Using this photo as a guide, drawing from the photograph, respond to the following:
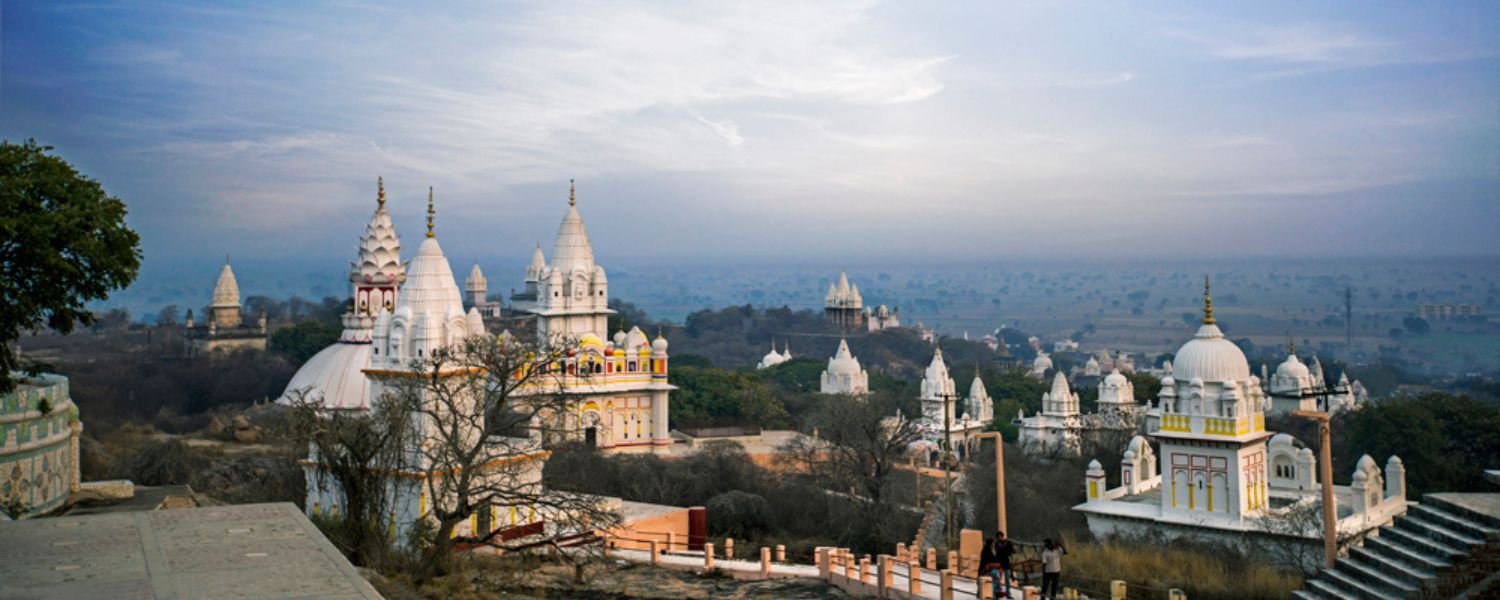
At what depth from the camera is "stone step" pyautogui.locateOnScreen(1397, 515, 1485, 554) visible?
1516 cm

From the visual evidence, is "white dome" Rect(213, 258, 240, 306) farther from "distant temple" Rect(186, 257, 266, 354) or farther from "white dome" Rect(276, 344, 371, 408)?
"white dome" Rect(276, 344, 371, 408)

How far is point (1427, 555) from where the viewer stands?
15.6 meters

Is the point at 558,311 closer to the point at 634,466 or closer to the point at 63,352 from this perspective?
the point at 634,466

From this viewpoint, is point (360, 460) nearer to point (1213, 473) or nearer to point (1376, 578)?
point (1376, 578)

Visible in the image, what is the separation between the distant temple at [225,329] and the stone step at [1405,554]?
2327 inches

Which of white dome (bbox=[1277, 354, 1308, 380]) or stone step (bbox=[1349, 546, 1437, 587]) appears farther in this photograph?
white dome (bbox=[1277, 354, 1308, 380])

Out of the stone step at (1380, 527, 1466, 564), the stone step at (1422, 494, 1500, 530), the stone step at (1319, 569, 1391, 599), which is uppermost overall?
the stone step at (1422, 494, 1500, 530)

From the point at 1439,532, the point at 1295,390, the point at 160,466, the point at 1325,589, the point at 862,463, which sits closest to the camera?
the point at 1439,532

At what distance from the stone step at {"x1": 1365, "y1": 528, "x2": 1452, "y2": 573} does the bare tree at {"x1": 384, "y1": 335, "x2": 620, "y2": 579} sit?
420 inches

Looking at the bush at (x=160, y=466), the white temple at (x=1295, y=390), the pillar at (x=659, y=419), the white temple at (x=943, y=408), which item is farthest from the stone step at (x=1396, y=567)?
the white temple at (x=943, y=408)

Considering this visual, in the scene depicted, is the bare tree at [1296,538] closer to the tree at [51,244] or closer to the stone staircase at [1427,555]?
the stone staircase at [1427,555]

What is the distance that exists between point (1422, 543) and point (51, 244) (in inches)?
658

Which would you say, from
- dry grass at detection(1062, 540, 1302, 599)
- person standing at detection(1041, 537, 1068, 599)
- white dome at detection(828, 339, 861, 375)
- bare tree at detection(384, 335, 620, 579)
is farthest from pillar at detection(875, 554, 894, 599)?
white dome at detection(828, 339, 861, 375)

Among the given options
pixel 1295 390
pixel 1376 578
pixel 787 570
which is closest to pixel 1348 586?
pixel 1376 578
